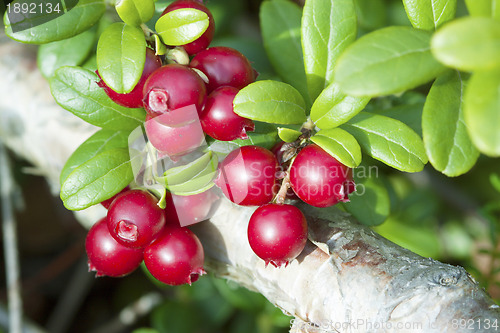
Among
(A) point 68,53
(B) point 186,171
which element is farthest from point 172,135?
(A) point 68,53

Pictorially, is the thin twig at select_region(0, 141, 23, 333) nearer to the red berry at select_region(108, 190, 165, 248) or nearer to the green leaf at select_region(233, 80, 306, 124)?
the red berry at select_region(108, 190, 165, 248)

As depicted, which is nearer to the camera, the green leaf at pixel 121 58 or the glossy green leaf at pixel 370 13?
the green leaf at pixel 121 58

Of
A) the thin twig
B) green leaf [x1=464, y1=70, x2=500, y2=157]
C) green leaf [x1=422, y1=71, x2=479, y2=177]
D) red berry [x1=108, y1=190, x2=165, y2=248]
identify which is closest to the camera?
green leaf [x1=464, y1=70, x2=500, y2=157]

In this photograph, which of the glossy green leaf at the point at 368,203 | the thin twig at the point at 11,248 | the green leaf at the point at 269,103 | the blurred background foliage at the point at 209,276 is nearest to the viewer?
the green leaf at the point at 269,103

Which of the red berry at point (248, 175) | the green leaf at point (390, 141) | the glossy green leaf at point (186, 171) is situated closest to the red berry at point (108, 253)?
the glossy green leaf at point (186, 171)

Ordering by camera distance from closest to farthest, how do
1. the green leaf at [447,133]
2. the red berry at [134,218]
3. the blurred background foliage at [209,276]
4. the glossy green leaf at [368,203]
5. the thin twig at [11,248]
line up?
1. the green leaf at [447,133]
2. the red berry at [134,218]
3. the glossy green leaf at [368,203]
4. the thin twig at [11,248]
5. the blurred background foliage at [209,276]

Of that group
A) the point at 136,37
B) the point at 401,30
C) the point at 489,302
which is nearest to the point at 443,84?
the point at 401,30

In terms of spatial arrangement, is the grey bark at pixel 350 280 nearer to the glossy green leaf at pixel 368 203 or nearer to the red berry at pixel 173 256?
the glossy green leaf at pixel 368 203

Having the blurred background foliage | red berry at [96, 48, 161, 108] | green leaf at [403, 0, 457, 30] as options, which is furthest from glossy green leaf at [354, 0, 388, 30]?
red berry at [96, 48, 161, 108]
